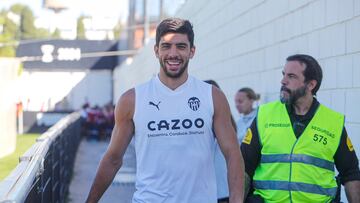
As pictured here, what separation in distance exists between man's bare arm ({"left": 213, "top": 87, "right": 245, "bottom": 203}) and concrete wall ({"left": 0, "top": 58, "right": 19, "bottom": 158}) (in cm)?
1788

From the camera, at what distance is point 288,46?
7.44 meters

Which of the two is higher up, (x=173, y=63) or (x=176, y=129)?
(x=173, y=63)

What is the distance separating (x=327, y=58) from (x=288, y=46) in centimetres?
128

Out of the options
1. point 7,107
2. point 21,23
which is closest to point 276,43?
point 7,107

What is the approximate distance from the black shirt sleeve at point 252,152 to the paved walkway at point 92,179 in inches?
215

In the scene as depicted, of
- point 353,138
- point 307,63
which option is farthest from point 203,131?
point 353,138

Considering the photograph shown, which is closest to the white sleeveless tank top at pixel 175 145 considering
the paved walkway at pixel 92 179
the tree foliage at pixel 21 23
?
the paved walkway at pixel 92 179

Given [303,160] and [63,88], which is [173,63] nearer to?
[303,160]

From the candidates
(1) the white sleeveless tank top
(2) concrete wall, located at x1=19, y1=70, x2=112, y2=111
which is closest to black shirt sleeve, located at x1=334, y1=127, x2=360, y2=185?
(1) the white sleeveless tank top

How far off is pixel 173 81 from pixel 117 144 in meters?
0.47

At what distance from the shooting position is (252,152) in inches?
181

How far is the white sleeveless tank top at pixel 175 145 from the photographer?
3.92m

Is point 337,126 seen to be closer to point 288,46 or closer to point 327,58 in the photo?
point 327,58

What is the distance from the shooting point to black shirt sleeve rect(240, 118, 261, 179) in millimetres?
4574
